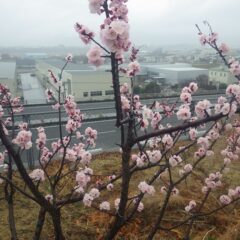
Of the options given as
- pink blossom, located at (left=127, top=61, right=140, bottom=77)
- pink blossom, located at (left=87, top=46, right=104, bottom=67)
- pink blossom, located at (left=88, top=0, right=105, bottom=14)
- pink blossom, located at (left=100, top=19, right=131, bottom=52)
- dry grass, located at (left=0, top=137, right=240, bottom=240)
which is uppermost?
pink blossom, located at (left=88, top=0, right=105, bottom=14)

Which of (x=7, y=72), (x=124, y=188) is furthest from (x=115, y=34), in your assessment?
(x=7, y=72)

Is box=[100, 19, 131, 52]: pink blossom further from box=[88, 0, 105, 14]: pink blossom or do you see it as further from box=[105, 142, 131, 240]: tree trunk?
box=[105, 142, 131, 240]: tree trunk

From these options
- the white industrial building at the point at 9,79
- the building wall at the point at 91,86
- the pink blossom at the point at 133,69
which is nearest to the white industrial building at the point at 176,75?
the building wall at the point at 91,86

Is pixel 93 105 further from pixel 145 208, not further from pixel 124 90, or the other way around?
pixel 124 90

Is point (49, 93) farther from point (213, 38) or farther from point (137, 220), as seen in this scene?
point (137, 220)

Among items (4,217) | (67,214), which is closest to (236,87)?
(67,214)

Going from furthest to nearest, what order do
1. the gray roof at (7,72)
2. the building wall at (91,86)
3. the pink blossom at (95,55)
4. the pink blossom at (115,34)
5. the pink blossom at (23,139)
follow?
1. the gray roof at (7,72)
2. the building wall at (91,86)
3. the pink blossom at (23,139)
4. the pink blossom at (95,55)
5. the pink blossom at (115,34)

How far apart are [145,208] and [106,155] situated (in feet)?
11.7

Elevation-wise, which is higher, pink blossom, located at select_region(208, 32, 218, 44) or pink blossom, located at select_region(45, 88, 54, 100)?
pink blossom, located at select_region(208, 32, 218, 44)

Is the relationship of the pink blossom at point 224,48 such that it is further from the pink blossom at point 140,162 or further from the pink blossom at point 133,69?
the pink blossom at point 140,162

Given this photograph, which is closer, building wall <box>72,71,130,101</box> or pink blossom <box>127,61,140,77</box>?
pink blossom <box>127,61,140,77</box>

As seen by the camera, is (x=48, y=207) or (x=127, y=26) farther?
(x=48, y=207)

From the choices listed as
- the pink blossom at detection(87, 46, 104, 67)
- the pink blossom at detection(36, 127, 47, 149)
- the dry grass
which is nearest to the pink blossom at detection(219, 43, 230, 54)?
the pink blossom at detection(87, 46, 104, 67)

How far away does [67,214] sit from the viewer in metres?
5.84
